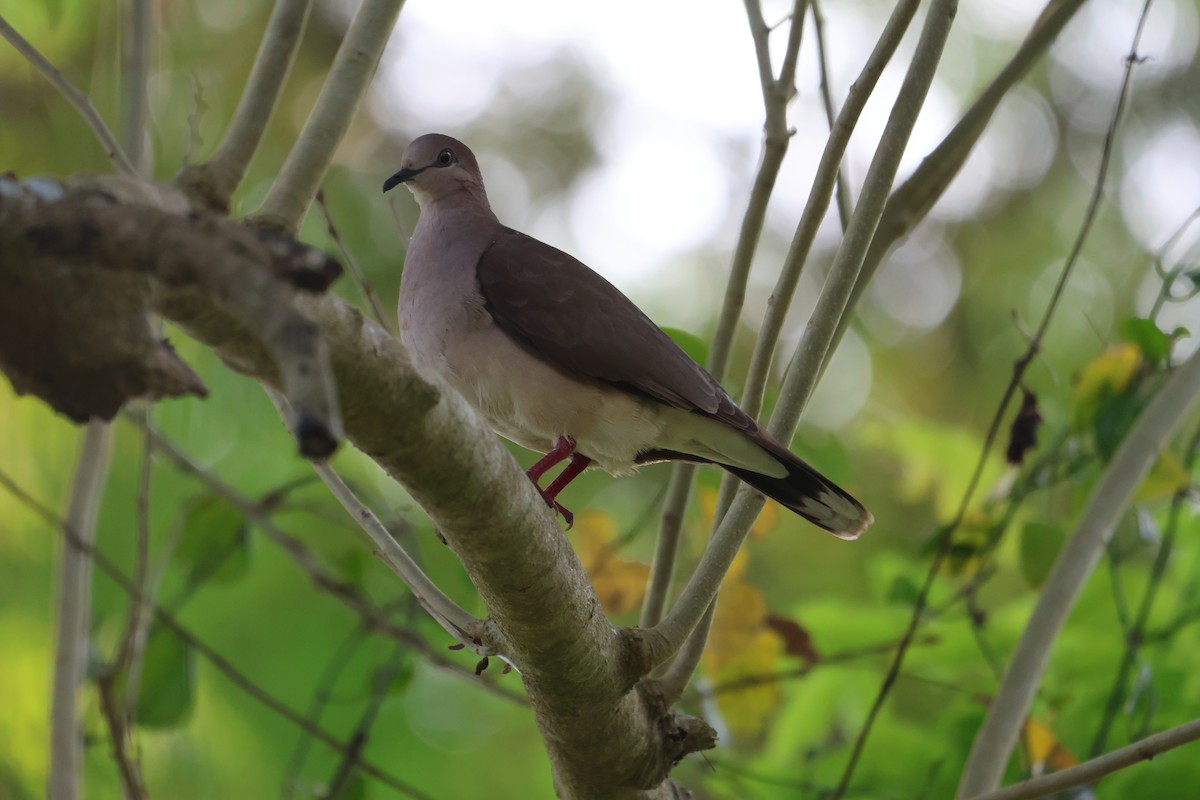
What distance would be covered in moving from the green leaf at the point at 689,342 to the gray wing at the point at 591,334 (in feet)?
0.11

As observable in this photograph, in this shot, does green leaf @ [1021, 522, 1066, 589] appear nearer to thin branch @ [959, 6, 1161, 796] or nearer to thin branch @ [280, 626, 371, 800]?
thin branch @ [959, 6, 1161, 796]

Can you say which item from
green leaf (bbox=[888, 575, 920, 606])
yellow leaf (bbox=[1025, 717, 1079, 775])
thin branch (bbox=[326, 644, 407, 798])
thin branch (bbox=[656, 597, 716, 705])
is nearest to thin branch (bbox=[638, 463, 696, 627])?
thin branch (bbox=[656, 597, 716, 705])

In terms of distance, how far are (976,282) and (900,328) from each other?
2.18ft

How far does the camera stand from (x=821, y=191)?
2.68 m

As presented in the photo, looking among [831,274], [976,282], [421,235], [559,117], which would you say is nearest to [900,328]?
[976,282]

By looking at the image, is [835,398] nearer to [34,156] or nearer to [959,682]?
[959,682]

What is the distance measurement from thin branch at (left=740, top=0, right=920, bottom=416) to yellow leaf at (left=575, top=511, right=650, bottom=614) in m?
1.06

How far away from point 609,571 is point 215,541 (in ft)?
4.18

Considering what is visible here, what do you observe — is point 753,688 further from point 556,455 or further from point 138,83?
point 138,83

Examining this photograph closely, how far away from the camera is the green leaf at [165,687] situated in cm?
341

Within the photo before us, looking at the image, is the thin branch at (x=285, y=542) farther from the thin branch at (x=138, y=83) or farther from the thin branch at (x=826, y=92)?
the thin branch at (x=826, y=92)

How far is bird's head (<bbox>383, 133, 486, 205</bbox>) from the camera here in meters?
3.97

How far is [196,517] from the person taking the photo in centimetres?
353

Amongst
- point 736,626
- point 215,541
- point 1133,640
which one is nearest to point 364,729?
point 215,541
